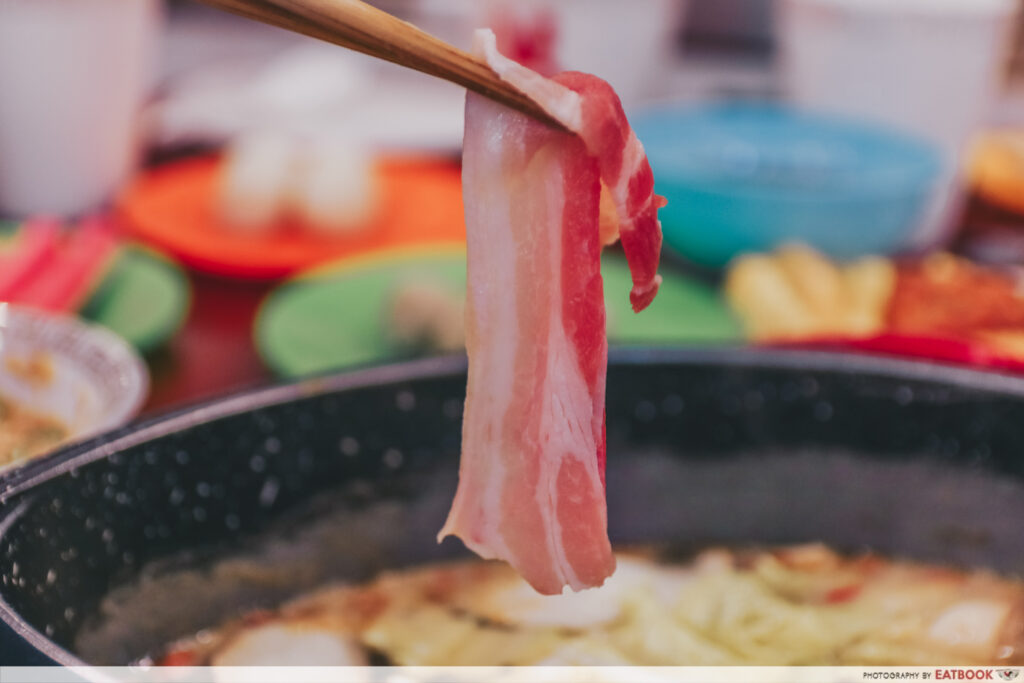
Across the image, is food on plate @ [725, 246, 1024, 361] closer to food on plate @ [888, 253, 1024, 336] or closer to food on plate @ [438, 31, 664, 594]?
food on plate @ [888, 253, 1024, 336]

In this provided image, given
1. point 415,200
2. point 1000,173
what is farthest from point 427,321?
point 1000,173

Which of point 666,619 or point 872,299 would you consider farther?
point 872,299

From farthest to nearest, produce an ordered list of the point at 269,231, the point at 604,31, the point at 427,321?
1. the point at 604,31
2. the point at 269,231
3. the point at 427,321

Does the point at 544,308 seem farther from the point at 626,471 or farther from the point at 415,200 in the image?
the point at 415,200

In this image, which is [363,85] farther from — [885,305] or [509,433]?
[509,433]

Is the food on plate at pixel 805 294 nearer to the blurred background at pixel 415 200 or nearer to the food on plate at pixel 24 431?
the blurred background at pixel 415 200
